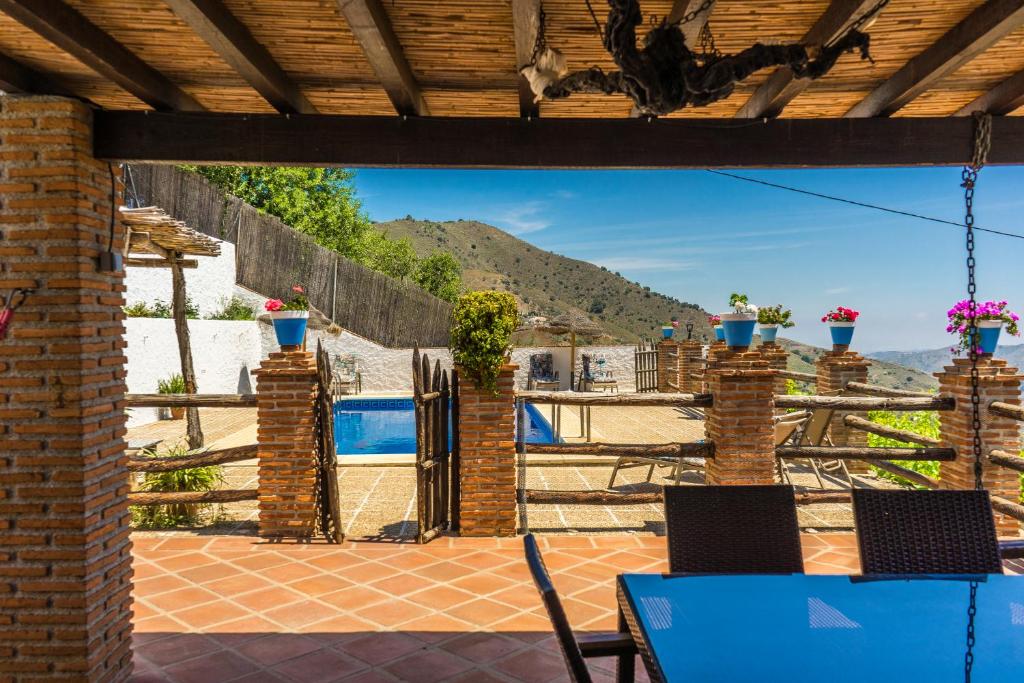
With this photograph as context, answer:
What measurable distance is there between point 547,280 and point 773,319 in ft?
152

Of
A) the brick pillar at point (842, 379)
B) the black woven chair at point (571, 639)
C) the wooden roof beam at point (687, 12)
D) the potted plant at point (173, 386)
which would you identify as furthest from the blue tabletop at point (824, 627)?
the potted plant at point (173, 386)

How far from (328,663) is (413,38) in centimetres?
263

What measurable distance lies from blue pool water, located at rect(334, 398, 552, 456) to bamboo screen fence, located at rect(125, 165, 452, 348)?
176 inches

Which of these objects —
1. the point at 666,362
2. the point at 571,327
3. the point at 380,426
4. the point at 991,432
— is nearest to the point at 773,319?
the point at 666,362

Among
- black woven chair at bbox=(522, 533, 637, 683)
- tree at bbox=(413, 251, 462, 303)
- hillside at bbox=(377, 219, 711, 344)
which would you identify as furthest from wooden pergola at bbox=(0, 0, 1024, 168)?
hillside at bbox=(377, 219, 711, 344)

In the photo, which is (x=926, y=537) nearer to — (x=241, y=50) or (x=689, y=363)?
(x=241, y=50)

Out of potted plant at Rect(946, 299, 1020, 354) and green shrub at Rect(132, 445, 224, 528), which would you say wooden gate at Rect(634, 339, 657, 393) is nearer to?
potted plant at Rect(946, 299, 1020, 354)

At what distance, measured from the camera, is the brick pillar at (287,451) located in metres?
4.74

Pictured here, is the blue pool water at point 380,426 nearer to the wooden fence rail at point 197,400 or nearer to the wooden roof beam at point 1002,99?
the wooden fence rail at point 197,400

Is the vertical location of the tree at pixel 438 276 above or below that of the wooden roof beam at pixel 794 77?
above

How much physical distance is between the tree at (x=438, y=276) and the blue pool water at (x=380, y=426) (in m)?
21.7

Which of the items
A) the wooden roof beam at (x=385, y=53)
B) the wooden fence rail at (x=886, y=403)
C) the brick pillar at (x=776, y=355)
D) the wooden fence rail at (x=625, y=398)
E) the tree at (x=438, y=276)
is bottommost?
the wooden fence rail at (x=886, y=403)

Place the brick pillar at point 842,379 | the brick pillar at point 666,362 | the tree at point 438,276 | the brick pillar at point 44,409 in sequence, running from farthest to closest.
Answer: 1. the tree at point 438,276
2. the brick pillar at point 666,362
3. the brick pillar at point 842,379
4. the brick pillar at point 44,409

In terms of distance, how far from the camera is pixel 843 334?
7.97 metres
